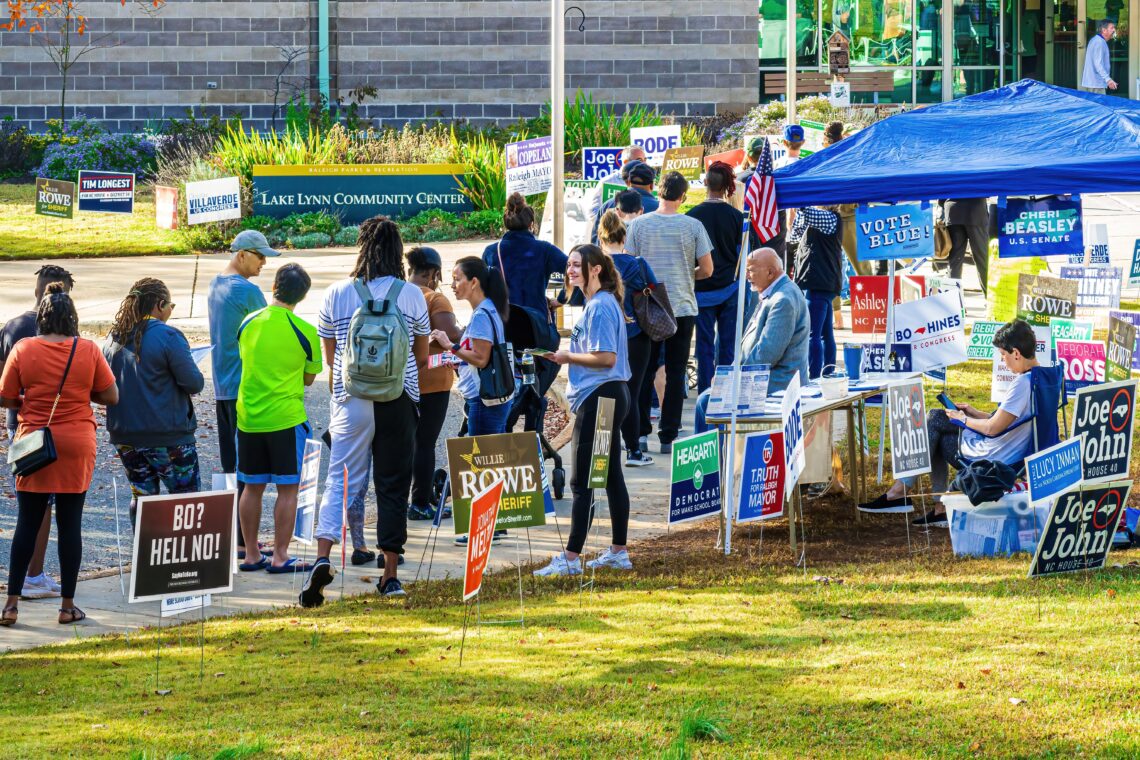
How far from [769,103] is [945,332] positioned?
67.5 ft

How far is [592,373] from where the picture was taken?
7.90m

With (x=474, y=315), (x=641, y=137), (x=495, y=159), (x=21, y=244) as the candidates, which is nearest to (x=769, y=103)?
(x=495, y=159)

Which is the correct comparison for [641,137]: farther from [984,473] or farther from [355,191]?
[984,473]

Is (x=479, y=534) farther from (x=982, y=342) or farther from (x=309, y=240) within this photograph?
(x=309, y=240)

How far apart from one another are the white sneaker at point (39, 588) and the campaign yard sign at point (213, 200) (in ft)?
33.2

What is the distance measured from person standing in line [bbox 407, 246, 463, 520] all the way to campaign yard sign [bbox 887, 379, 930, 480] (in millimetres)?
2558

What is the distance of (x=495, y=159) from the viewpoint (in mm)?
24703

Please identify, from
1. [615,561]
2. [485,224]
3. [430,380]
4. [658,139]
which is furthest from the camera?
[485,224]

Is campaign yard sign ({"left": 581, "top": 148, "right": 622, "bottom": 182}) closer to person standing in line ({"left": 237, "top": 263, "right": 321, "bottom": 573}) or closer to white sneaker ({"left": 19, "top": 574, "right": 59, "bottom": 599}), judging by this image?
person standing in line ({"left": 237, "top": 263, "right": 321, "bottom": 573})

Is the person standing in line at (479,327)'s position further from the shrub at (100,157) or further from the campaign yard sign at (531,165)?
the shrub at (100,157)

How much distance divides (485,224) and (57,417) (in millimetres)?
16244

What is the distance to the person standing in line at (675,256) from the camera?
422 inches

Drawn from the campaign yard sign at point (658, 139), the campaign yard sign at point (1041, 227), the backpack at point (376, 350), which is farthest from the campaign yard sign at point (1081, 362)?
the campaign yard sign at point (658, 139)

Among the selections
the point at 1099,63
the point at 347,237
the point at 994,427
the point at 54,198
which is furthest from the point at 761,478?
the point at 1099,63
